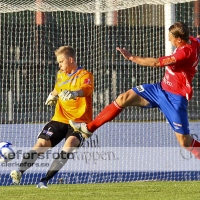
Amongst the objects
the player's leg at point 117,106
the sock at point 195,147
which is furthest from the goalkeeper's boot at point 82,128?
the sock at point 195,147

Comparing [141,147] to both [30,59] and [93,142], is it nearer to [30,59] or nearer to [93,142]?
[93,142]

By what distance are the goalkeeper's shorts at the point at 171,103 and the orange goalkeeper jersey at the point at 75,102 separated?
98cm

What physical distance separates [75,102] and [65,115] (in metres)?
0.21

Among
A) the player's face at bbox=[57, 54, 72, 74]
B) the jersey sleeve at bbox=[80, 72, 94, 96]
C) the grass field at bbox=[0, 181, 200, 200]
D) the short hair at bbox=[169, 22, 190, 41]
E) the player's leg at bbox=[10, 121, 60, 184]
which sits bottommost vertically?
the grass field at bbox=[0, 181, 200, 200]

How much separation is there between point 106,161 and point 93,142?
0.39m

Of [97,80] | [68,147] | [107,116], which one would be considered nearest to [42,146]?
[68,147]

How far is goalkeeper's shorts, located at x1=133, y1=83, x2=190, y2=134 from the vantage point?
7.82 metres

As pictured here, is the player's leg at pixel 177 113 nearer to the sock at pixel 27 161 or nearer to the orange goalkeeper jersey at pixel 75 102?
the orange goalkeeper jersey at pixel 75 102

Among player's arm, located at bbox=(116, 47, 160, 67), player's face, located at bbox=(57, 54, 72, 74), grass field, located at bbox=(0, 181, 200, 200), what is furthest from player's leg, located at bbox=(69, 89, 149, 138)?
player's face, located at bbox=(57, 54, 72, 74)

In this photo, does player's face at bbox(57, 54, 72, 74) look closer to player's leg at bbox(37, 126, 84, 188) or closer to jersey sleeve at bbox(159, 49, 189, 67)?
player's leg at bbox(37, 126, 84, 188)

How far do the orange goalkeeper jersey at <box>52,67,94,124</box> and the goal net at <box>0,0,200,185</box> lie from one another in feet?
8.28

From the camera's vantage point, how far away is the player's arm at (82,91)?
8.12 meters

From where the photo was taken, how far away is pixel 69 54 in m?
8.80

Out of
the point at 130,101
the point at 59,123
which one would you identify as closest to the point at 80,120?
the point at 59,123
